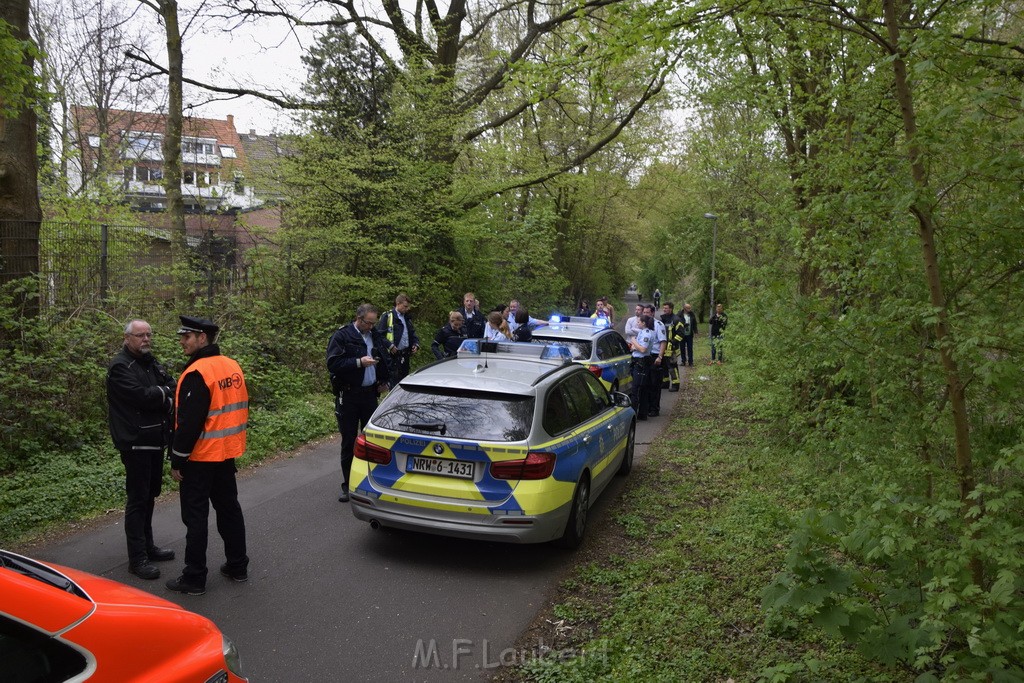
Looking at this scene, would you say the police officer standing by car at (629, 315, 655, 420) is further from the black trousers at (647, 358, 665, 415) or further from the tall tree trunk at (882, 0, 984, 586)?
the tall tree trunk at (882, 0, 984, 586)

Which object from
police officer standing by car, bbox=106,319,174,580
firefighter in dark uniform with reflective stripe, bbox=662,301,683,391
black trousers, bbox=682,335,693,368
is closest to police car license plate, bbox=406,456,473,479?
police officer standing by car, bbox=106,319,174,580

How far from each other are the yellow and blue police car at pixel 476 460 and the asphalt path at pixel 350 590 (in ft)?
1.22

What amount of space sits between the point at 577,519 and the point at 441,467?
1361mm

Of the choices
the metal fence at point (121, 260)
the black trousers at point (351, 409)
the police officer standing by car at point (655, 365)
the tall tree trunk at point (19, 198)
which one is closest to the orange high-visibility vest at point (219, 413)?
the black trousers at point (351, 409)

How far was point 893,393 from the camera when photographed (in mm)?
4641

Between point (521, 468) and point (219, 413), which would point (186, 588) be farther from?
point (521, 468)

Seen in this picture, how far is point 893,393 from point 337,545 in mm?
4511

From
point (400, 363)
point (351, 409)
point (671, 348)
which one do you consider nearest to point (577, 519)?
point (351, 409)

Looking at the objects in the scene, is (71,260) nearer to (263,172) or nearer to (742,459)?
(263,172)

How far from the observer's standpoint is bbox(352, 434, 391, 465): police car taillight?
6.03 metres

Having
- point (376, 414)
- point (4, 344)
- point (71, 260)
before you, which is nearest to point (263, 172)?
point (71, 260)

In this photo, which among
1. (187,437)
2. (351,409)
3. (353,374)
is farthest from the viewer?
(351,409)

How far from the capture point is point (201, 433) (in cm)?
521

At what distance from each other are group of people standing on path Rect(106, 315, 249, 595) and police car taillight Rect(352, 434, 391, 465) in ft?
3.30
